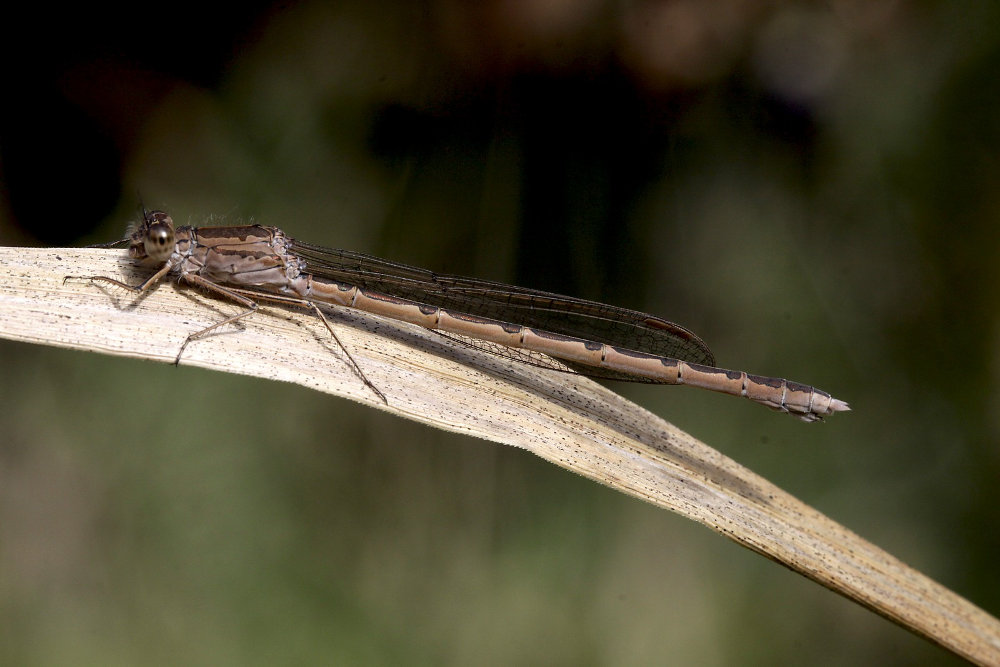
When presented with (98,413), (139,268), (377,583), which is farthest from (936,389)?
(98,413)

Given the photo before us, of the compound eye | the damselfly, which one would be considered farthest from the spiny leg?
the compound eye

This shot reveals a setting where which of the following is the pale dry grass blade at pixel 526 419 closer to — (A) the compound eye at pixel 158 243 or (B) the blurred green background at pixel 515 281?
(A) the compound eye at pixel 158 243

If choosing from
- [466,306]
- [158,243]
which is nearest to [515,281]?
[466,306]

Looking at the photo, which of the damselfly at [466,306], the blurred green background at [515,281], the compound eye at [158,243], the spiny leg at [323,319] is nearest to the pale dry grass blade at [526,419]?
the spiny leg at [323,319]

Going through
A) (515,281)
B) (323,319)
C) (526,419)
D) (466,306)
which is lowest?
(526,419)

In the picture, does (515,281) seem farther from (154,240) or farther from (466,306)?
(154,240)

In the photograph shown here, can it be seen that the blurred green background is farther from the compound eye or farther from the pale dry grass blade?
the pale dry grass blade

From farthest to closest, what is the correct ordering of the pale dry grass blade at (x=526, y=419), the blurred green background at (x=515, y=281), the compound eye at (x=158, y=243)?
the blurred green background at (x=515, y=281) → the compound eye at (x=158, y=243) → the pale dry grass blade at (x=526, y=419)
